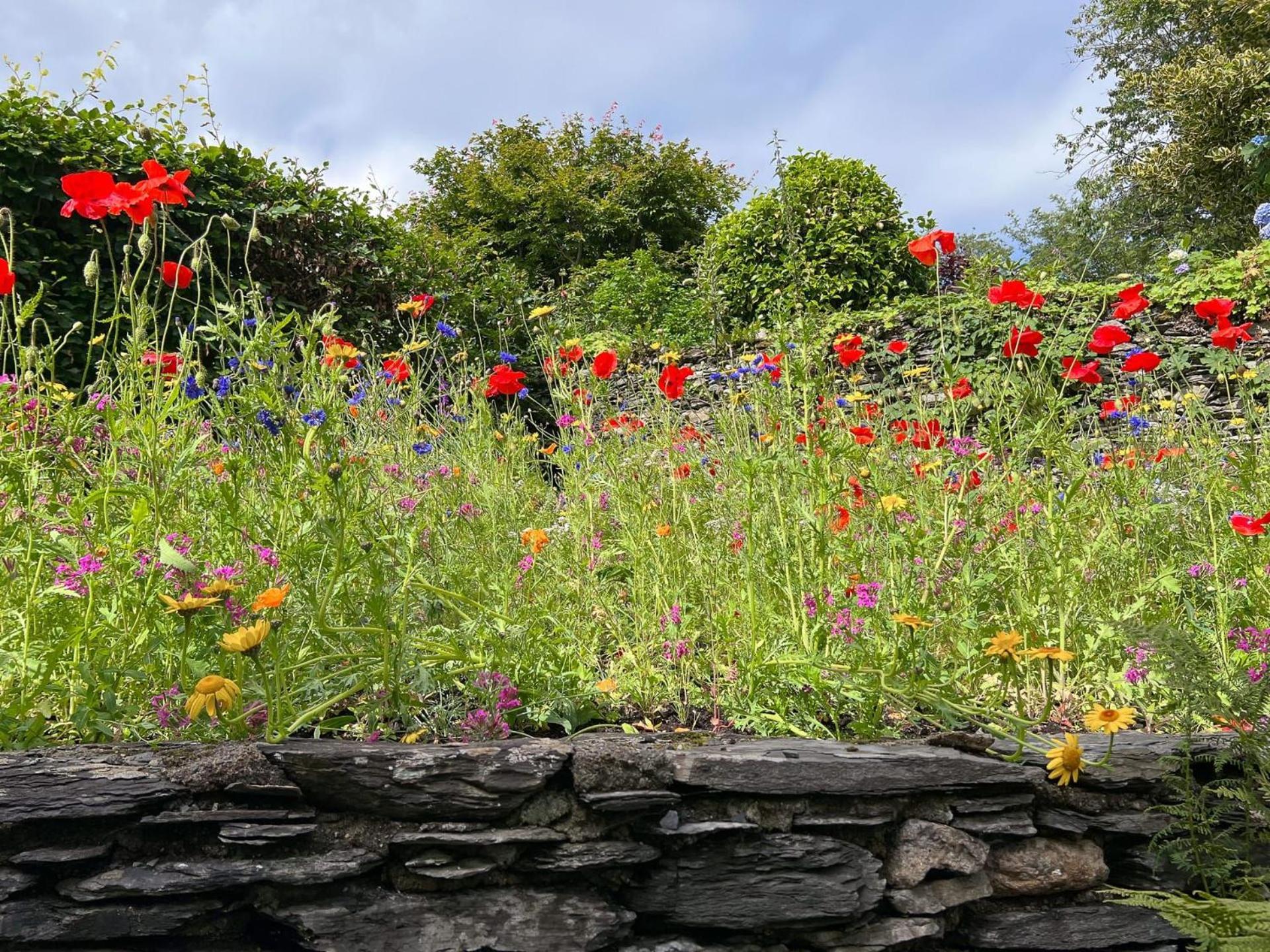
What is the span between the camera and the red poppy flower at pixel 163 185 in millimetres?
2037

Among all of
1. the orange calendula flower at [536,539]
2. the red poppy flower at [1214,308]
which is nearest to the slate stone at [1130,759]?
the orange calendula flower at [536,539]

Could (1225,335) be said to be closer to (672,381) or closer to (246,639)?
(672,381)

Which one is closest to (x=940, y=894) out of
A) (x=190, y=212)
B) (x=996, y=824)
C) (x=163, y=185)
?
(x=996, y=824)

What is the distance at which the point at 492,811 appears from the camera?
5.64 feet

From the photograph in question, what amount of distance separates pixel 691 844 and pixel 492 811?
1.38 feet

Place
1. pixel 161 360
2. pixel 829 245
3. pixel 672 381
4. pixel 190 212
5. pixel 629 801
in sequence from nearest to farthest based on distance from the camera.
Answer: pixel 629 801 < pixel 161 360 < pixel 672 381 < pixel 190 212 < pixel 829 245

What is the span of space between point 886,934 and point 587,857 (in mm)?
668

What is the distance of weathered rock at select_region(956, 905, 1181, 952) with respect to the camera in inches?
75.8

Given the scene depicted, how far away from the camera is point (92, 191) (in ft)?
6.75

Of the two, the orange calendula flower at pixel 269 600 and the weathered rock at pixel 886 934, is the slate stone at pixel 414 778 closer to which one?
the orange calendula flower at pixel 269 600

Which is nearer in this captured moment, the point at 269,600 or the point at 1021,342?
the point at 269,600

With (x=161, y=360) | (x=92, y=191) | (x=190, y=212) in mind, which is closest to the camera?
(x=92, y=191)

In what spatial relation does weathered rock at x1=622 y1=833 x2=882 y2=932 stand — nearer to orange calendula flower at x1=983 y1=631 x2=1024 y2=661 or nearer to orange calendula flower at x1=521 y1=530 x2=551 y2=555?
orange calendula flower at x1=983 y1=631 x2=1024 y2=661

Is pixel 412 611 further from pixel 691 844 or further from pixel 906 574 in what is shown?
pixel 906 574
